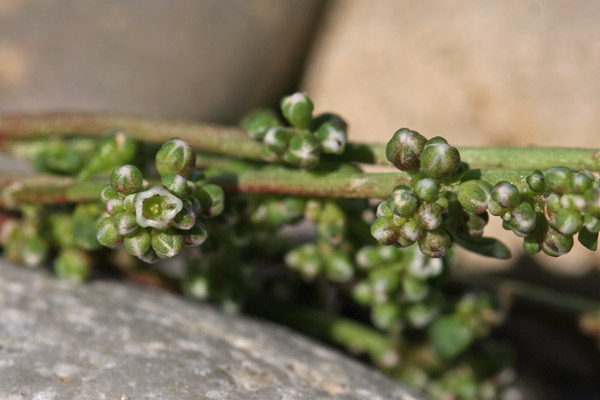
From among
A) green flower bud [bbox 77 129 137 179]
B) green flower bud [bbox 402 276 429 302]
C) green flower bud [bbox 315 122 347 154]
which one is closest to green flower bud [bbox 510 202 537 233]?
green flower bud [bbox 315 122 347 154]

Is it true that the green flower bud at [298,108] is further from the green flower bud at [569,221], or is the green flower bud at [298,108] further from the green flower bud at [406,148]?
the green flower bud at [569,221]

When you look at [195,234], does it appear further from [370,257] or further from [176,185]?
[370,257]

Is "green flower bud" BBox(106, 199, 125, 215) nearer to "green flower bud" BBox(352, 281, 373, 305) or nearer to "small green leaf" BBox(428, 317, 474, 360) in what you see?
"green flower bud" BBox(352, 281, 373, 305)

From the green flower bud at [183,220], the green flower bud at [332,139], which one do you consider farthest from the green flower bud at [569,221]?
the green flower bud at [183,220]

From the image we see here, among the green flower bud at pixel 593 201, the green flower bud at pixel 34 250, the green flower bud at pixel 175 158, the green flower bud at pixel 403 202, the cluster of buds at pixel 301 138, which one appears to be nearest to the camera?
the green flower bud at pixel 593 201

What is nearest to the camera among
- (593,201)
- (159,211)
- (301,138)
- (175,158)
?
(593,201)

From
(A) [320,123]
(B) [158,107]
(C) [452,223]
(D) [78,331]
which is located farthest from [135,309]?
(B) [158,107]

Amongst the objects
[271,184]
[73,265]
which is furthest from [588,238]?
[73,265]
